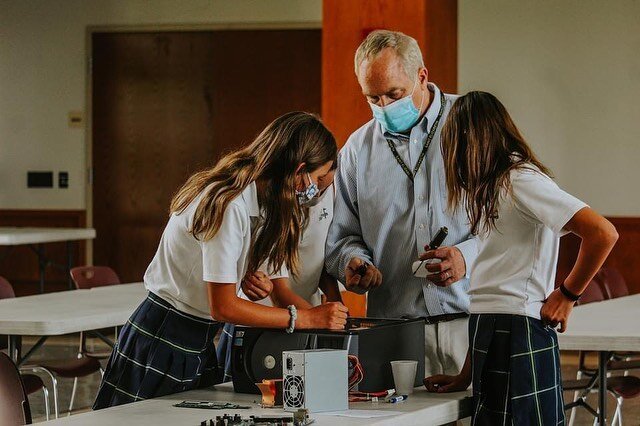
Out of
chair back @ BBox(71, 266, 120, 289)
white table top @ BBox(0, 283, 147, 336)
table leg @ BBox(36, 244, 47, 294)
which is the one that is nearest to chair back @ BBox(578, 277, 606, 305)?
white table top @ BBox(0, 283, 147, 336)

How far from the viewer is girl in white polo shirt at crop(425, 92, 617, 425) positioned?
281 cm

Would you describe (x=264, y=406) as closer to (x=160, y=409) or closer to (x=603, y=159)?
(x=160, y=409)

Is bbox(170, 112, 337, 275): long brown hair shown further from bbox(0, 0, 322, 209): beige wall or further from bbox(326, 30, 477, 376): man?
bbox(0, 0, 322, 209): beige wall

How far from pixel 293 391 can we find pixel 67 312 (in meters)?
2.21

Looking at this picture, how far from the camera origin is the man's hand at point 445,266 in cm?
310

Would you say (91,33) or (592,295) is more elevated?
(91,33)

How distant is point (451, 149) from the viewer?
291cm

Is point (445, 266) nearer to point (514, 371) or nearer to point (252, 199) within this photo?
point (514, 371)

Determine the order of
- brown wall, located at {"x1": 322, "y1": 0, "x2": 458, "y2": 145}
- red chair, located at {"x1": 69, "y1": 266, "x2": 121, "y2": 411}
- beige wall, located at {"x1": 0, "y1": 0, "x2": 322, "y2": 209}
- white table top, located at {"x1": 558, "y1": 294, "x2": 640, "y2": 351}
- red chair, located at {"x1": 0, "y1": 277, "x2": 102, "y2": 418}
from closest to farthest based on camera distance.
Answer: white table top, located at {"x1": 558, "y1": 294, "x2": 640, "y2": 351}, brown wall, located at {"x1": 322, "y1": 0, "x2": 458, "y2": 145}, red chair, located at {"x1": 0, "y1": 277, "x2": 102, "y2": 418}, red chair, located at {"x1": 69, "y1": 266, "x2": 121, "y2": 411}, beige wall, located at {"x1": 0, "y1": 0, "x2": 322, "y2": 209}

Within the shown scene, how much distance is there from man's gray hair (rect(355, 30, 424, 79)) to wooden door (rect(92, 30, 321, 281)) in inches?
234

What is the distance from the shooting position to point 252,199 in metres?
2.95

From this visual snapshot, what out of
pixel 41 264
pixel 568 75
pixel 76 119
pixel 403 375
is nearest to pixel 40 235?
pixel 41 264

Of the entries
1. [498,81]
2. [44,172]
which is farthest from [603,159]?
[44,172]

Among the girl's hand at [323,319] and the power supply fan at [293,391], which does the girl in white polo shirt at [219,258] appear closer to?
the girl's hand at [323,319]
